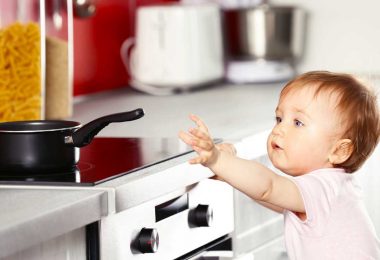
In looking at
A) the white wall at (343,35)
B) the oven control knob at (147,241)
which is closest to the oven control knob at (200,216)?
the oven control knob at (147,241)

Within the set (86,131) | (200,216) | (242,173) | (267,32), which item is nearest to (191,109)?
(267,32)

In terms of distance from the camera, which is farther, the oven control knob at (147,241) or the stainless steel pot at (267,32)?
the stainless steel pot at (267,32)

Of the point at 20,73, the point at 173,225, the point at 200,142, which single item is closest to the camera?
the point at 200,142

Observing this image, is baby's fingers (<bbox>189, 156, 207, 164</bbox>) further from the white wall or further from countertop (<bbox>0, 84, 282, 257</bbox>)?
the white wall

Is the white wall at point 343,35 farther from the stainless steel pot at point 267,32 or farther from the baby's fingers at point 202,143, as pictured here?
the baby's fingers at point 202,143

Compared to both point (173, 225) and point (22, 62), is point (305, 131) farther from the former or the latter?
point (22, 62)

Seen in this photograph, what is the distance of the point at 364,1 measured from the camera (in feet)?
11.1

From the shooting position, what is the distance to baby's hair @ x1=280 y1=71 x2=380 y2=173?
163cm

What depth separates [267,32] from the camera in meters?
3.30

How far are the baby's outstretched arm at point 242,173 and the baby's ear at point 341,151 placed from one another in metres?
0.12

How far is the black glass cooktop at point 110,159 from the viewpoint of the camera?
156 cm

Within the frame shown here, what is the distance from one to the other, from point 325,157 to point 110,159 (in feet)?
1.28

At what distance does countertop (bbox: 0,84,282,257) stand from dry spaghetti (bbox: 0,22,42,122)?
0.17m

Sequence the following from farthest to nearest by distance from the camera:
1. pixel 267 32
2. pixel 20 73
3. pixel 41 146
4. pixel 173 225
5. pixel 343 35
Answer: pixel 343 35 → pixel 267 32 → pixel 20 73 → pixel 173 225 → pixel 41 146
